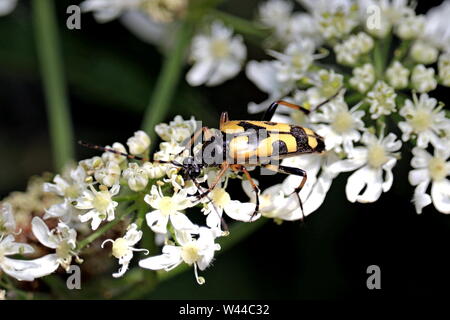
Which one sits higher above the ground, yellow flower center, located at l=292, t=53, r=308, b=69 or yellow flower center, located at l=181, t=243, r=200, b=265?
yellow flower center, located at l=292, t=53, r=308, b=69

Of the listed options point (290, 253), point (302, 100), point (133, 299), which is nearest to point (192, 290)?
point (290, 253)

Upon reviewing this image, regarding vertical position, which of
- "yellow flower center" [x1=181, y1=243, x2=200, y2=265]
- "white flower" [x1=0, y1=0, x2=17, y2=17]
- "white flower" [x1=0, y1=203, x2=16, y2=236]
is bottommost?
"yellow flower center" [x1=181, y1=243, x2=200, y2=265]

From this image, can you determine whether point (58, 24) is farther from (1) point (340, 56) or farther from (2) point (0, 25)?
(1) point (340, 56)

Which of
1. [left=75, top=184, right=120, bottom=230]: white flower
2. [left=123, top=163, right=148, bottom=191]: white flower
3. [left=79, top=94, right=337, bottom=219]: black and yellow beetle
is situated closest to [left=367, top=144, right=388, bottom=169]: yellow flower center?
[left=79, top=94, right=337, bottom=219]: black and yellow beetle

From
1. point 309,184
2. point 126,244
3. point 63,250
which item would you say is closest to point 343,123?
point 309,184

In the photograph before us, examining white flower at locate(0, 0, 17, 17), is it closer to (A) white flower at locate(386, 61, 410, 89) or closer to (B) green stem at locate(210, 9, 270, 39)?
(B) green stem at locate(210, 9, 270, 39)

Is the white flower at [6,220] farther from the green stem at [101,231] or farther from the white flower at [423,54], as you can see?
the white flower at [423,54]

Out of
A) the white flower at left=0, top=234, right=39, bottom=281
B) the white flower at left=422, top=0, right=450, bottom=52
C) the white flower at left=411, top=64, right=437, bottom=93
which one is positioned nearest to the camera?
the white flower at left=0, top=234, right=39, bottom=281
